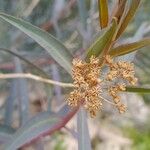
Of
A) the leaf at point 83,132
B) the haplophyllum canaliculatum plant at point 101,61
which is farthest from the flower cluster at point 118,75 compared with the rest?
the leaf at point 83,132

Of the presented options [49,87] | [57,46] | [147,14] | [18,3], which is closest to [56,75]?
[49,87]

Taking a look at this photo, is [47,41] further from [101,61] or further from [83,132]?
[83,132]

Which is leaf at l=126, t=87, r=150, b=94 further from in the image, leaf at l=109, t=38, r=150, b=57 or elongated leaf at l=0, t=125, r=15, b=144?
elongated leaf at l=0, t=125, r=15, b=144

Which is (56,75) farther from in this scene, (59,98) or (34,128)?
(34,128)

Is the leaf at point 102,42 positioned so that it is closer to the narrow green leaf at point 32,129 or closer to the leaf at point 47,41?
the leaf at point 47,41

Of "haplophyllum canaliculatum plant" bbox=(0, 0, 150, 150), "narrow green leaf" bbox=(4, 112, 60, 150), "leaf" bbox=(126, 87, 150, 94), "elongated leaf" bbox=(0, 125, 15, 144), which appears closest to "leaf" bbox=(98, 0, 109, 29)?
"haplophyllum canaliculatum plant" bbox=(0, 0, 150, 150)

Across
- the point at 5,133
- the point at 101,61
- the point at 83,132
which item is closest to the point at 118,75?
the point at 101,61
